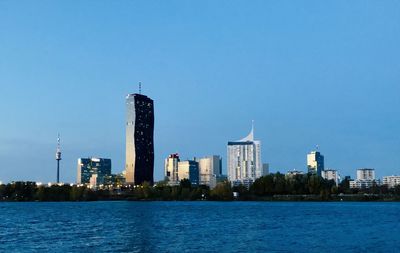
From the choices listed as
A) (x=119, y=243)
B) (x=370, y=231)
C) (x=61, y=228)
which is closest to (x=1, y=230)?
(x=61, y=228)

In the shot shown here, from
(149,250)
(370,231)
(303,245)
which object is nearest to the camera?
(149,250)

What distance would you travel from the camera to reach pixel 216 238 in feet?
217

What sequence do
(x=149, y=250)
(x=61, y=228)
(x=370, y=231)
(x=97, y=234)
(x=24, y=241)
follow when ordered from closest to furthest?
(x=149, y=250) < (x=24, y=241) < (x=97, y=234) < (x=370, y=231) < (x=61, y=228)

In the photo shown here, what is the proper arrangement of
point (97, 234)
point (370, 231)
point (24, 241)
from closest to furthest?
point (24, 241) → point (97, 234) → point (370, 231)

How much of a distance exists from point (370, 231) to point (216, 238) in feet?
82.3

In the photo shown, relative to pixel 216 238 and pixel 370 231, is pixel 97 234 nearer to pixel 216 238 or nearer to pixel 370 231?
pixel 216 238

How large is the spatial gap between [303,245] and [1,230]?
154ft

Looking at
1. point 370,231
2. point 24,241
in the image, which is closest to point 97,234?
point 24,241

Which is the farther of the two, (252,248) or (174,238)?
(174,238)

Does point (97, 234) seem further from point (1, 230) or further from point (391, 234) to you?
point (391, 234)

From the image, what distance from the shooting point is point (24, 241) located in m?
64.7

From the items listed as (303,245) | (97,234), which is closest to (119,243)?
(97,234)

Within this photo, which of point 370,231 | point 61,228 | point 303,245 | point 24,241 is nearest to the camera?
point 303,245

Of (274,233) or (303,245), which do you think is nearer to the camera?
(303,245)
